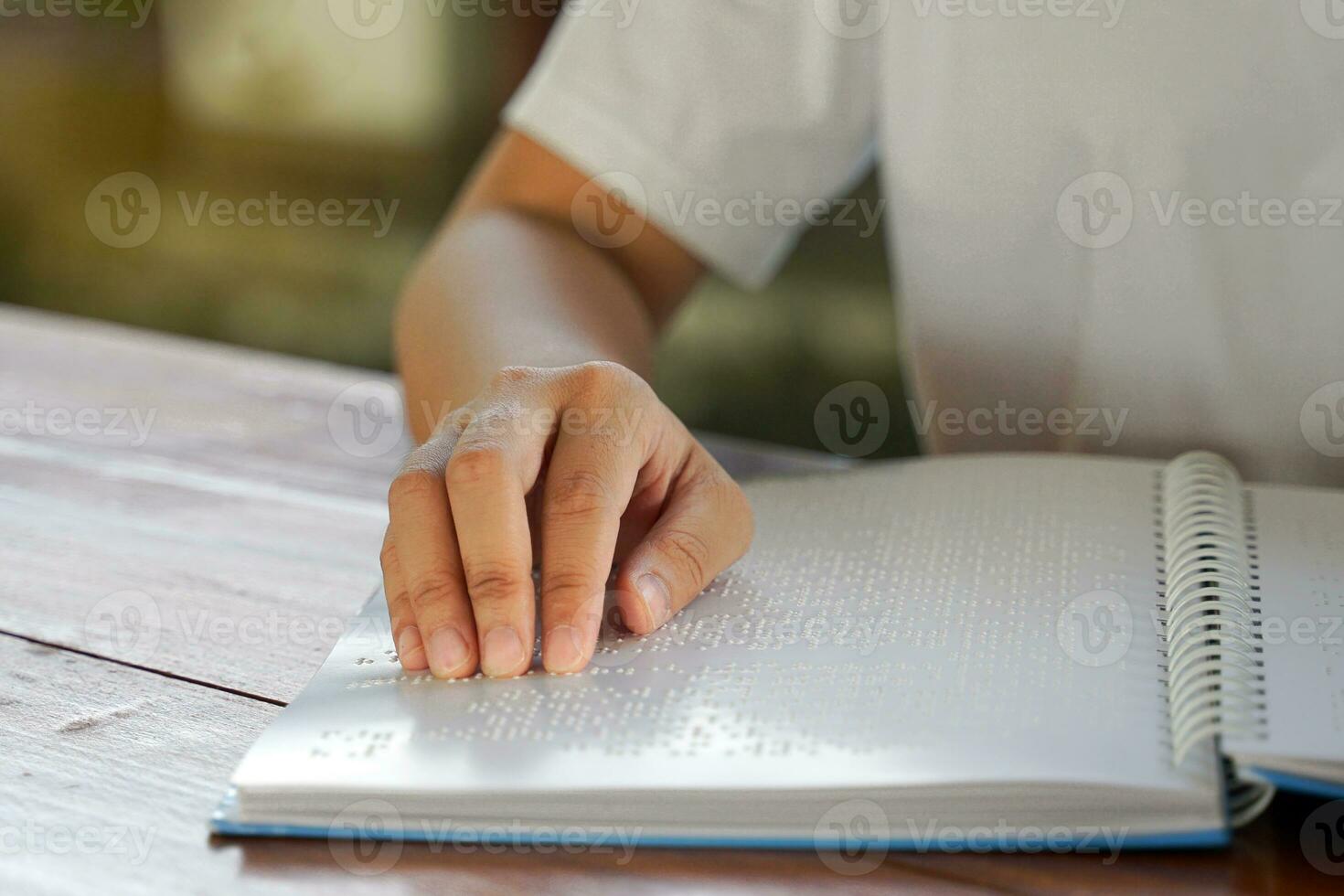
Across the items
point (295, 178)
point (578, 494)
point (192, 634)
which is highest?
point (578, 494)

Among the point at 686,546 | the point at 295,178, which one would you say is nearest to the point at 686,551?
the point at 686,546

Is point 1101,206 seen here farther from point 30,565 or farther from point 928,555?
point 30,565

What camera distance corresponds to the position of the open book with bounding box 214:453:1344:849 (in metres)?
0.41

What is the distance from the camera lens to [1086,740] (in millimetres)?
427

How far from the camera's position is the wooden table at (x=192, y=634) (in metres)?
0.41

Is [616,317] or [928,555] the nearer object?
[928,555]

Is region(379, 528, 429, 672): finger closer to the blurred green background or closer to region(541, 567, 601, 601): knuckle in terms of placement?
region(541, 567, 601, 601): knuckle

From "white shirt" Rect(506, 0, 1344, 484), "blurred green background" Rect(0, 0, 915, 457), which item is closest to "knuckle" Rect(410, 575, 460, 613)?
"white shirt" Rect(506, 0, 1344, 484)

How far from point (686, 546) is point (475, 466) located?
0.32ft

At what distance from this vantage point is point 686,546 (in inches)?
22.4

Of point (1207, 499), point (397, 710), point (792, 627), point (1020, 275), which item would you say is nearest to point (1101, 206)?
point (1020, 275)

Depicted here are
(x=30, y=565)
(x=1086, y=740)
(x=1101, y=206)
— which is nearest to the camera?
(x=1086, y=740)

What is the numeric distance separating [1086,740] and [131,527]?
522mm

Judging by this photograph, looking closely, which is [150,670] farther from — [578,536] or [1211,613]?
[1211,613]
